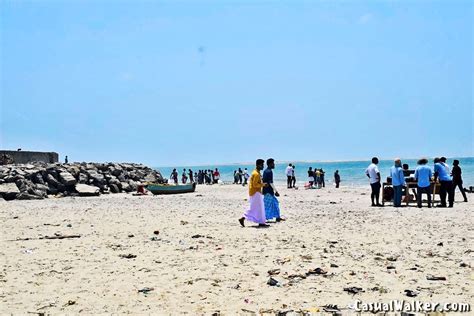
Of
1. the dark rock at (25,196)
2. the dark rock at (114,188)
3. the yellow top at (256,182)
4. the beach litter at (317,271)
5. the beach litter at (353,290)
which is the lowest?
the beach litter at (353,290)

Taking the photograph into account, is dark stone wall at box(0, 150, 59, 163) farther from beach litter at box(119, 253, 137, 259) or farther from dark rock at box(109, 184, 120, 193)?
beach litter at box(119, 253, 137, 259)

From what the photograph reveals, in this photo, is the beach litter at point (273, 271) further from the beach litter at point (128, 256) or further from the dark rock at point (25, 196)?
the dark rock at point (25, 196)

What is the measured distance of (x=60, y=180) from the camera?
2983cm

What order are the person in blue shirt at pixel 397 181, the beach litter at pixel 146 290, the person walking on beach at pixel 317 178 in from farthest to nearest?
the person walking on beach at pixel 317 178 < the person in blue shirt at pixel 397 181 < the beach litter at pixel 146 290

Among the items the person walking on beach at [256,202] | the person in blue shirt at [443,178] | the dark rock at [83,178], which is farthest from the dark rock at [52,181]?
the person in blue shirt at [443,178]

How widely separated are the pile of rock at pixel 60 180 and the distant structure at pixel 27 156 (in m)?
5.55

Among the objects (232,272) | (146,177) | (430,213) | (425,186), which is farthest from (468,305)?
(146,177)

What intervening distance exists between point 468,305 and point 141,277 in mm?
4422

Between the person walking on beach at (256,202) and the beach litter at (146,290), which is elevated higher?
the person walking on beach at (256,202)

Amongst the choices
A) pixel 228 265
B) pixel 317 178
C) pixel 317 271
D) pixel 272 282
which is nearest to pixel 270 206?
pixel 228 265

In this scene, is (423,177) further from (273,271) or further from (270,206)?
(273,271)

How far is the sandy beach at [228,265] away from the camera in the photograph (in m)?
6.20

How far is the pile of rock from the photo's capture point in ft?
85.1

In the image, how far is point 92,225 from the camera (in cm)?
1402
